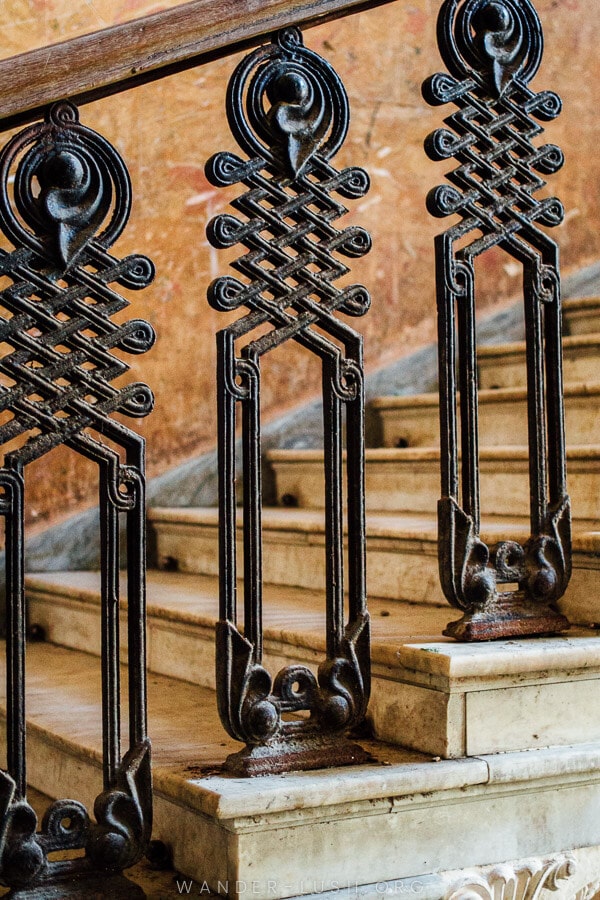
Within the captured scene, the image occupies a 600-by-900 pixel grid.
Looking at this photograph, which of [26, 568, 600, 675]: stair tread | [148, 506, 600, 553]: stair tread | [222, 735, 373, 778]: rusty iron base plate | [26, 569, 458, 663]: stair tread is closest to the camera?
[222, 735, 373, 778]: rusty iron base plate

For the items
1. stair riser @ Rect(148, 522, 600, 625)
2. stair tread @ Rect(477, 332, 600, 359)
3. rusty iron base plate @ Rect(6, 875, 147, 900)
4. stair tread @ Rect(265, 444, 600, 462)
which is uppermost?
stair tread @ Rect(477, 332, 600, 359)

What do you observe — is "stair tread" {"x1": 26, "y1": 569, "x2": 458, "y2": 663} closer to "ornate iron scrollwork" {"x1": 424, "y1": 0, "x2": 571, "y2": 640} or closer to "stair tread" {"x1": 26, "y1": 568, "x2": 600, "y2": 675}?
"stair tread" {"x1": 26, "y1": 568, "x2": 600, "y2": 675}

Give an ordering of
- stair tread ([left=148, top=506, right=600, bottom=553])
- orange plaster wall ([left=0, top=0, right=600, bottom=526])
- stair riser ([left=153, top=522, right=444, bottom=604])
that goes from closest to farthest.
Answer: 1. stair tread ([left=148, top=506, right=600, bottom=553])
2. stair riser ([left=153, top=522, right=444, bottom=604])
3. orange plaster wall ([left=0, top=0, right=600, bottom=526])

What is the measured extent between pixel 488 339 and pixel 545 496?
1948 mm

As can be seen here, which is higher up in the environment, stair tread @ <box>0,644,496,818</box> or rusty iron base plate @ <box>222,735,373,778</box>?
rusty iron base plate @ <box>222,735,373,778</box>

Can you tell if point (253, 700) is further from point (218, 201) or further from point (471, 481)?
point (218, 201)

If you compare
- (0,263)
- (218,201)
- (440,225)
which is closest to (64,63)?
(0,263)

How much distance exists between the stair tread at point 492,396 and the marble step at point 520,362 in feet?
0.55

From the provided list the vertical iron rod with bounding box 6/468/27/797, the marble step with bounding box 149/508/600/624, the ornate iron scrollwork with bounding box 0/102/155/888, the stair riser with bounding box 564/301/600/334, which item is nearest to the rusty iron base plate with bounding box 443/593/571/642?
the marble step with bounding box 149/508/600/624

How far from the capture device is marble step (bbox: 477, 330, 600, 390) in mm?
2801

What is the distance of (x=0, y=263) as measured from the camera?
1.28m

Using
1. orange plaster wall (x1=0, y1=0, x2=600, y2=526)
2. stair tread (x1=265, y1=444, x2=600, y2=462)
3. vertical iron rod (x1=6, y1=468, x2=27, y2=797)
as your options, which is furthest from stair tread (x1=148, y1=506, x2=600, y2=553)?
vertical iron rod (x1=6, y1=468, x2=27, y2=797)

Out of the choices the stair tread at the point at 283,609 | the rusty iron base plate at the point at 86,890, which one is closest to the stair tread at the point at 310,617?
the stair tread at the point at 283,609

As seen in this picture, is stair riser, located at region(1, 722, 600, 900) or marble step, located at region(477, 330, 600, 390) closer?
stair riser, located at region(1, 722, 600, 900)
